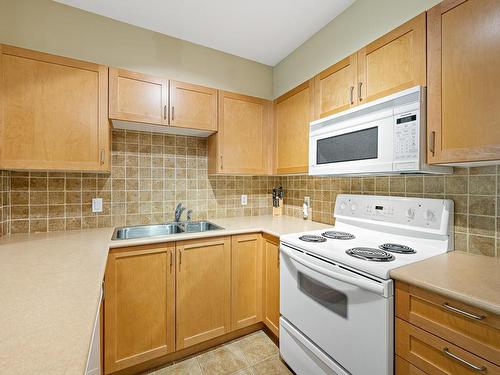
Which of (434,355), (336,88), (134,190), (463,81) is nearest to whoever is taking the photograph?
(434,355)

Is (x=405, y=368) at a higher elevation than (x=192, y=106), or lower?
lower

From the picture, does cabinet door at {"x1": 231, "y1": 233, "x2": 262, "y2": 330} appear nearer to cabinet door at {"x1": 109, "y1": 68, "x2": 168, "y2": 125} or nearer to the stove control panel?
the stove control panel

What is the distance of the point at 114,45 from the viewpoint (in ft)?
5.93

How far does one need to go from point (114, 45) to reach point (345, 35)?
1.75 meters

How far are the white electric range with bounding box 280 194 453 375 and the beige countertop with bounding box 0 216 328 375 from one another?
0.94 metres

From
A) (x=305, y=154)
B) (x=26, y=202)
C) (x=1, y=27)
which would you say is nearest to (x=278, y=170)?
(x=305, y=154)

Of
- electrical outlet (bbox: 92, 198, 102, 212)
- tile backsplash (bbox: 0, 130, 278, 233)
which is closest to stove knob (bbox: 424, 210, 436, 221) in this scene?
tile backsplash (bbox: 0, 130, 278, 233)

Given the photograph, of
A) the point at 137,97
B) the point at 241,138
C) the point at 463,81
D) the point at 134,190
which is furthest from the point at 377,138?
the point at 134,190

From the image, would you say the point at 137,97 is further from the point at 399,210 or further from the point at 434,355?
the point at 434,355

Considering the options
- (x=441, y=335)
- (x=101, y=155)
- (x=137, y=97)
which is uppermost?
(x=137, y=97)

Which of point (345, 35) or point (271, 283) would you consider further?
point (271, 283)

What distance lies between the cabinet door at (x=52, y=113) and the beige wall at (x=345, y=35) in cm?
159

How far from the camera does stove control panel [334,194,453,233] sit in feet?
4.30

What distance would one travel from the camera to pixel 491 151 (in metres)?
0.98
